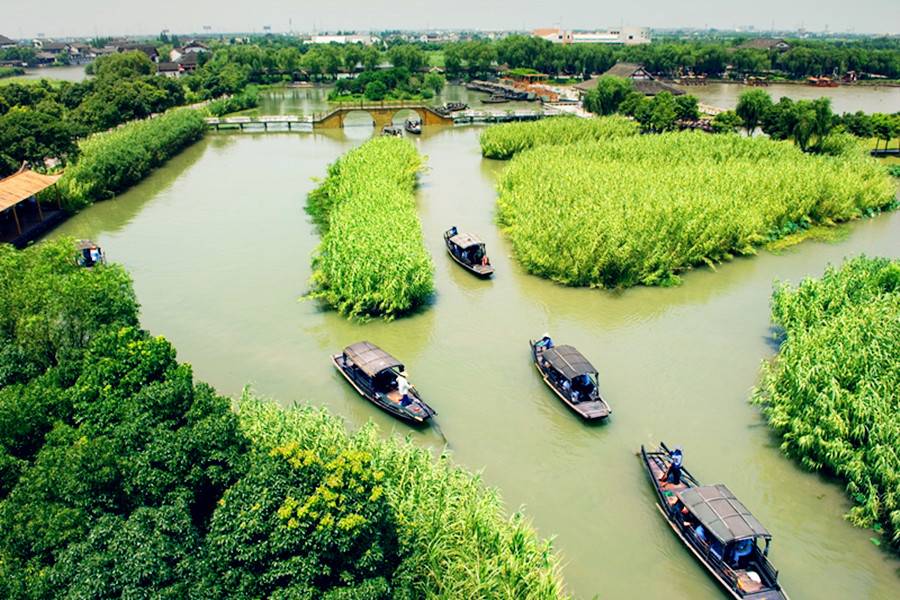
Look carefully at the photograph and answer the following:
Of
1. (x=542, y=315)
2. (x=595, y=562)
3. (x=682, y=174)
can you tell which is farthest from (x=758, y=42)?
(x=595, y=562)

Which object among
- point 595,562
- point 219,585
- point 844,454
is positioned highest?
point 219,585

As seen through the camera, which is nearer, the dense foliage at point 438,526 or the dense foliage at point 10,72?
the dense foliage at point 438,526

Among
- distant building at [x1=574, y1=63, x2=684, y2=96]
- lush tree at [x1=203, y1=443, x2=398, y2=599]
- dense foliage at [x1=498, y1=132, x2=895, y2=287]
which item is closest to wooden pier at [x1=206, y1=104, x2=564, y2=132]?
distant building at [x1=574, y1=63, x2=684, y2=96]

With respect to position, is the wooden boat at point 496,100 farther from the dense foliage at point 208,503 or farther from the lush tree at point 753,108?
the dense foliage at point 208,503

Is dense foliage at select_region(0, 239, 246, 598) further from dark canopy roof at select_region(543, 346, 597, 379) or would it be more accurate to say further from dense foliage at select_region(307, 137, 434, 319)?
dark canopy roof at select_region(543, 346, 597, 379)

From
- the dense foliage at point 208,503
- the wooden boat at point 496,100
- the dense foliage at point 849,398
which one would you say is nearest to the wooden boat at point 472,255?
the dense foliage at point 849,398

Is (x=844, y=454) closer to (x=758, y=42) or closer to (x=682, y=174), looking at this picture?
(x=682, y=174)

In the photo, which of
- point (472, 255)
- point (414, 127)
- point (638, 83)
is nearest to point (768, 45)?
point (638, 83)
